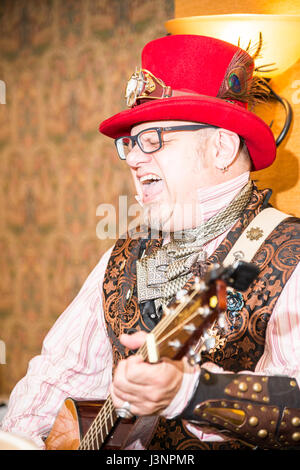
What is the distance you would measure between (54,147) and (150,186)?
1.80 meters

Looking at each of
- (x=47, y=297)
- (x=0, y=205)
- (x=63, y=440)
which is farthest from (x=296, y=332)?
(x=0, y=205)

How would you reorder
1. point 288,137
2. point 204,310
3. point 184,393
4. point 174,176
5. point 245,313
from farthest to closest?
point 288,137
point 174,176
point 245,313
point 184,393
point 204,310

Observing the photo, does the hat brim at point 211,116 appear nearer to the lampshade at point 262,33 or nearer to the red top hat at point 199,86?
the red top hat at point 199,86

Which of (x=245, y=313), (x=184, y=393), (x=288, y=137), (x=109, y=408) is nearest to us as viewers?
(x=184, y=393)

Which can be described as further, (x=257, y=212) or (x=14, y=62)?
(x=14, y=62)

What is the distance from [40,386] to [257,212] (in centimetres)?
88

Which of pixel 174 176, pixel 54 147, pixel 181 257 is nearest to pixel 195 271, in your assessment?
pixel 181 257

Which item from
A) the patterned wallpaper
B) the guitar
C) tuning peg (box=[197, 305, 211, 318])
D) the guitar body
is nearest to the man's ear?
the guitar

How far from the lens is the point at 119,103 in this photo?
272cm

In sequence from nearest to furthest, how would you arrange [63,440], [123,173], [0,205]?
[63,440], [123,173], [0,205]

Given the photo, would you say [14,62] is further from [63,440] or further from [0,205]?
[63,440]

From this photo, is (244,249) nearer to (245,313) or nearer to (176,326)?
(245,313)

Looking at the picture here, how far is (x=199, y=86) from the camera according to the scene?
1.37 m

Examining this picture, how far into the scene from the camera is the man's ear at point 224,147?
1362 mm
